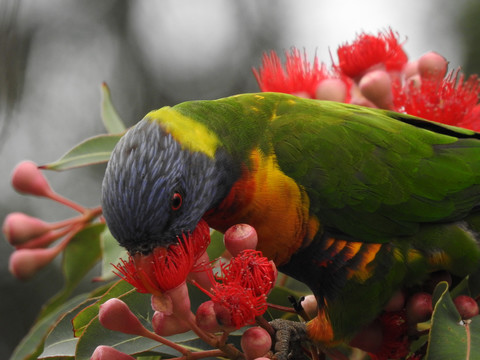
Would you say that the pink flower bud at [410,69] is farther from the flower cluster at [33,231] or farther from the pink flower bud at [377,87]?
the flower cluster at [33,231]

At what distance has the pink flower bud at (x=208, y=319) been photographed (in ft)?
3.64

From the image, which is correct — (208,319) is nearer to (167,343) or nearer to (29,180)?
(167,343)

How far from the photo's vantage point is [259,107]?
5.20 feet

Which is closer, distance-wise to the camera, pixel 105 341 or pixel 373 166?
pixel 105 341

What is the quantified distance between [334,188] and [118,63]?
232 inches

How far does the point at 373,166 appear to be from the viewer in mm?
1528

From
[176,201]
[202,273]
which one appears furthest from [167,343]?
[176,201]

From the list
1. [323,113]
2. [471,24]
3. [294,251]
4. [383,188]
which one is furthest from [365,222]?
[471,24]

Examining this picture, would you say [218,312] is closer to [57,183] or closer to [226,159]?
[226,159]

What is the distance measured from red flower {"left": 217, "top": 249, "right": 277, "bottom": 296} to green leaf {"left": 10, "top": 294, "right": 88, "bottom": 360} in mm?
713

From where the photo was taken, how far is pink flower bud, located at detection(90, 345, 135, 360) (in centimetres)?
112

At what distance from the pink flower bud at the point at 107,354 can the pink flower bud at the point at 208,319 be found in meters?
0.17

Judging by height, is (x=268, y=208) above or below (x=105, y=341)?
above

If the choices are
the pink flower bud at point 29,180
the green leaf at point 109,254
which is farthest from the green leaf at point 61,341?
the pink flower bud at point 29,180
